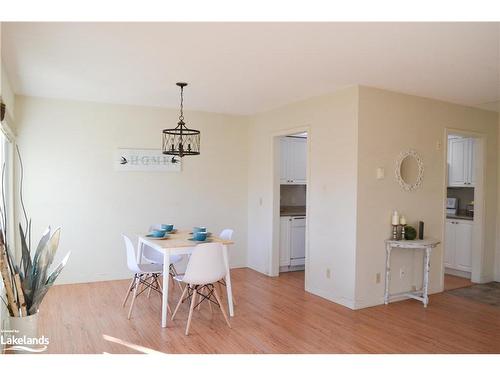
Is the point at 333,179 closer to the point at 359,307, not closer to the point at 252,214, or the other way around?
the point at 359,307

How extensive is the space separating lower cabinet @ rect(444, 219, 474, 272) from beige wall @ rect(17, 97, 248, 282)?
129 inches

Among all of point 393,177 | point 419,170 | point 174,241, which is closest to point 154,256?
point 174,241

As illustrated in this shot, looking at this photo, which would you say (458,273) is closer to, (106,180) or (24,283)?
(106,180)

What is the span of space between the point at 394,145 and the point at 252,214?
2.54m

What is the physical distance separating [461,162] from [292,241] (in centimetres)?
279

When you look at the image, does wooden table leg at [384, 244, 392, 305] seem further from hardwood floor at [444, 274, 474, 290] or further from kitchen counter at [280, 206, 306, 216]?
kitchen counter at [280, 206, 306, 216]

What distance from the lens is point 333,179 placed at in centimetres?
456

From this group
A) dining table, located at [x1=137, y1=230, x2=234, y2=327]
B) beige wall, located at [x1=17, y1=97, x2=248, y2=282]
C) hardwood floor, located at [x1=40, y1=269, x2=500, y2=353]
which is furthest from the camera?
beige wall, located at [x1=17, y1=97, x2=248, y2=282]

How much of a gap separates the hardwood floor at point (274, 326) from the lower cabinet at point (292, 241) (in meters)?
1.14

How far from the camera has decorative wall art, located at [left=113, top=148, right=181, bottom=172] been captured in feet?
18.0

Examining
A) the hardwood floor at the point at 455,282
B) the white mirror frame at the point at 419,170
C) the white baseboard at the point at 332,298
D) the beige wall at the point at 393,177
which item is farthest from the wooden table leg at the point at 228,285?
the hardwood floor at the point at 455,282

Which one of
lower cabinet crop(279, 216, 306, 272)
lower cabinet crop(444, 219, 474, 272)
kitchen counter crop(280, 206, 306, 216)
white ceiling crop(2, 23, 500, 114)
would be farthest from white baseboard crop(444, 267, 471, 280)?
white ceiling crop(2, 23, 500, 114)

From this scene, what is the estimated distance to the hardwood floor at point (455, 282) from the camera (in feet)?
17.4
